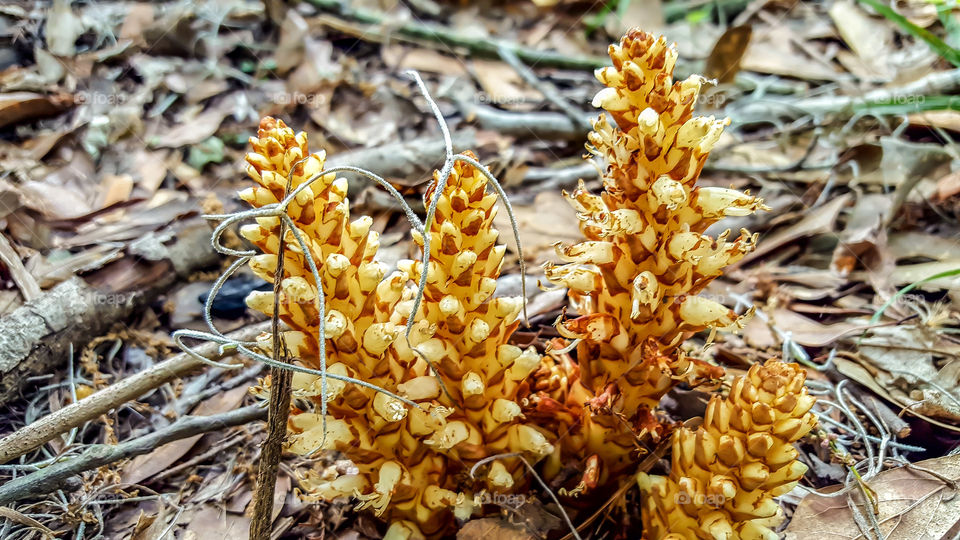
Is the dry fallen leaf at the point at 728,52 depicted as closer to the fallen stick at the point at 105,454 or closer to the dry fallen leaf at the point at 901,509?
the dry fallen leaf at the point at 901,509

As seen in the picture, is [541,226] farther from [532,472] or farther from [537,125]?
[532,472]

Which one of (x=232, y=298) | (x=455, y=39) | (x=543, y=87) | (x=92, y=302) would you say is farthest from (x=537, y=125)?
(x=92, y=302)

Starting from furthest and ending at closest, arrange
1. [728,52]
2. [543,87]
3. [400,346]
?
[543,87] → [728,52] → [400,346]

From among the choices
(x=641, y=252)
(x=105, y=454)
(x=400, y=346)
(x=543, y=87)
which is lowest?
(x=105, y=454)

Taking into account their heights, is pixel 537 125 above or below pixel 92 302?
above

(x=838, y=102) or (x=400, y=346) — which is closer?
(x=400, y=346)

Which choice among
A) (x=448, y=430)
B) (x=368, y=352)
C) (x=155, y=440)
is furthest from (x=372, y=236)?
(x=155, y=440)

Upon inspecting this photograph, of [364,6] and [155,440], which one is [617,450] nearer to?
[155,440]

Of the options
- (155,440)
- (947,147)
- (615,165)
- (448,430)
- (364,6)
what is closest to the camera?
(615,165)
